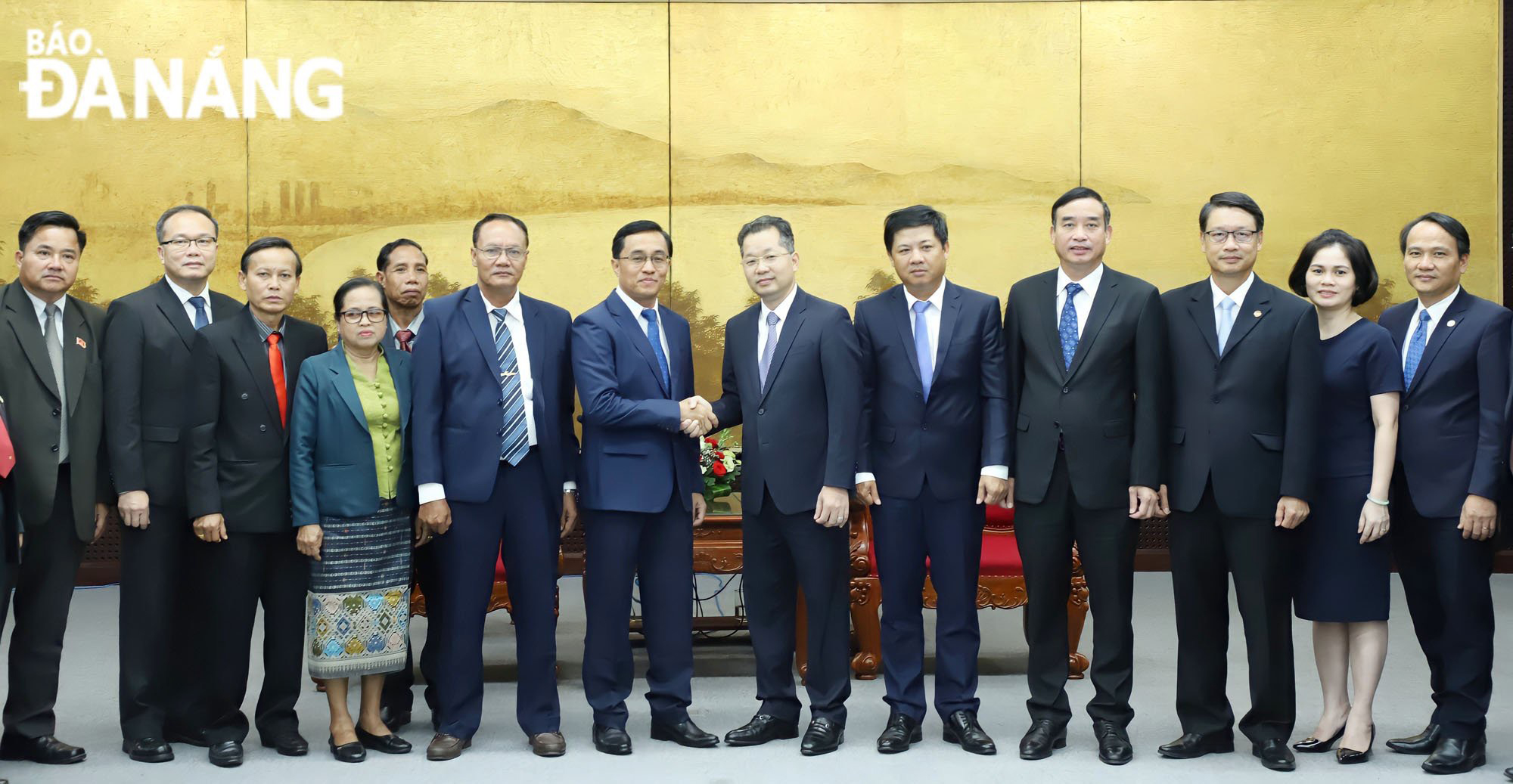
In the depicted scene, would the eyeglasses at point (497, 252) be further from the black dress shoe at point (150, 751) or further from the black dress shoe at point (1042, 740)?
the black dress shoe at point (1042, 740)

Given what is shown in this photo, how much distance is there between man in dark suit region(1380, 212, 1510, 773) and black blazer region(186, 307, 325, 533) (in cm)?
327

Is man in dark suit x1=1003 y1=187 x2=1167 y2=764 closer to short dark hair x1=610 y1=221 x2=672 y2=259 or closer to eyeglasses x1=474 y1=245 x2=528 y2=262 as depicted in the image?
short dark hair x1=610 y1=221 x2=672 y2=259

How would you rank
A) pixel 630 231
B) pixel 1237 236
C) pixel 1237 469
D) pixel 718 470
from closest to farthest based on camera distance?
pixel 1237 469 → pixel 1237 236 → pixel 630 231 → pixel 718 470

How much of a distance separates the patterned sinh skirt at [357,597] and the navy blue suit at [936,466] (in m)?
1.42

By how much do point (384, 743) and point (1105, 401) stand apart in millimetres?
2351

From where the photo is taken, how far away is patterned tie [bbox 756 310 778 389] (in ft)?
11.9

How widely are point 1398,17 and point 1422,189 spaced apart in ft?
3.34

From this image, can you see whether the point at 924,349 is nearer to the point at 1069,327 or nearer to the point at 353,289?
the point at 1069,327

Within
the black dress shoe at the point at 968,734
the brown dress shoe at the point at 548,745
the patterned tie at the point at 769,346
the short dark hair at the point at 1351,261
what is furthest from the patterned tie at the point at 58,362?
the short dark hair at the point at 1351,261

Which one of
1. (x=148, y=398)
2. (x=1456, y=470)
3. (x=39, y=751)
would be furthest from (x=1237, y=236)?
(x=39, y=751)

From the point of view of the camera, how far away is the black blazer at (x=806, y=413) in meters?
3.55

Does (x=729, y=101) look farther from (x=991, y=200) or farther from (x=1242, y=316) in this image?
(x=1242, y=316)

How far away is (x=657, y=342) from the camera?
371cm

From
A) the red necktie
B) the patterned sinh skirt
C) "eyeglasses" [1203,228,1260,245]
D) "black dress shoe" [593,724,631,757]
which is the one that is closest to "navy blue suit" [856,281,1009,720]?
"eyeglasses" [1203,228,1260,245]
